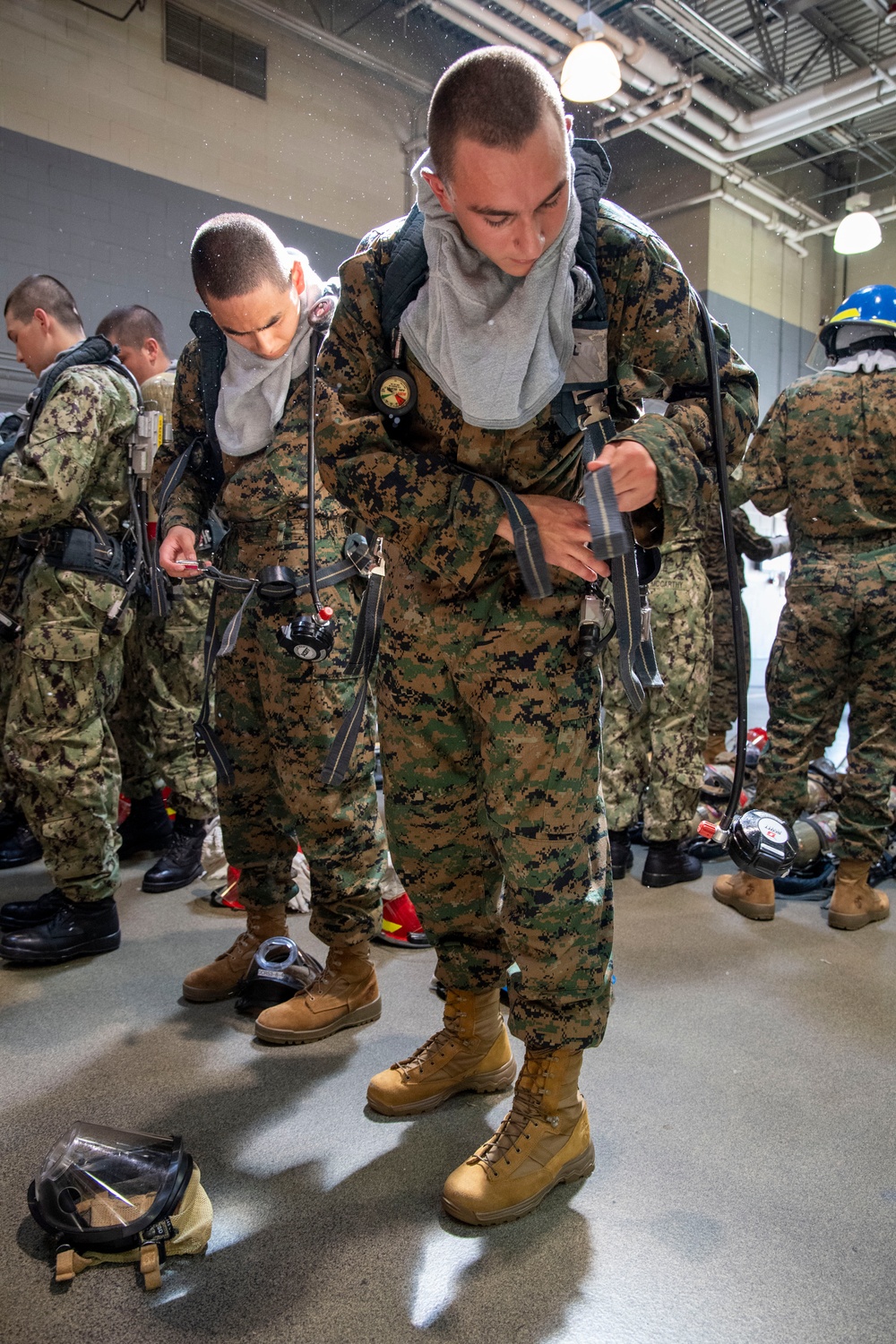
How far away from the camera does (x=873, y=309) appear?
262 centimetres

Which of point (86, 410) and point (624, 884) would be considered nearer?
point (86, 410)

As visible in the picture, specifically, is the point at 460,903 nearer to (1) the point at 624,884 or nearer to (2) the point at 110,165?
(1) the point at 624,884

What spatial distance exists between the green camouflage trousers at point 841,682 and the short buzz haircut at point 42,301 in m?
2.45

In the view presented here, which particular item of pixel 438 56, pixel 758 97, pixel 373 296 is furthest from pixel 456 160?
pixel 758 97

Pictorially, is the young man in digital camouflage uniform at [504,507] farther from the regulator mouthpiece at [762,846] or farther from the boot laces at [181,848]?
the boot laces at [181,848]

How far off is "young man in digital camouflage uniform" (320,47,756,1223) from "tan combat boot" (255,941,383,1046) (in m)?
0.53

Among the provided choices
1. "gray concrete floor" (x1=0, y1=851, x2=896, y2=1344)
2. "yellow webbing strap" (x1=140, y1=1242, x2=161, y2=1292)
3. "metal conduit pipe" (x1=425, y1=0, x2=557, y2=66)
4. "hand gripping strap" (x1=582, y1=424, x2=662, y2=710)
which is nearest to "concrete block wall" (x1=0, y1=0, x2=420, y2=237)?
"metal conduit pipe" (x1=425, y1=0, x2=557, y2=66)

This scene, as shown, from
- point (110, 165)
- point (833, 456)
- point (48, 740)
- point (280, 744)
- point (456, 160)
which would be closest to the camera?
point (456, 160)

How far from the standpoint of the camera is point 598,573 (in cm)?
114

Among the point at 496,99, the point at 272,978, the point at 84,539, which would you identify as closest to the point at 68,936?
the point at 272,978

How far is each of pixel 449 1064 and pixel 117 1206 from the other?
1.93 feet

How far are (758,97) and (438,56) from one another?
11.8ft

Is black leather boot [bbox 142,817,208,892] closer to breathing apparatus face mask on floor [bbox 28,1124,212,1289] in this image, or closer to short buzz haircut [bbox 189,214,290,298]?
breathing apparatus face mask on floor [bbox 28,1124,212,1289]

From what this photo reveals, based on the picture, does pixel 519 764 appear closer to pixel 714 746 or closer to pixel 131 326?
pixel 131 326
